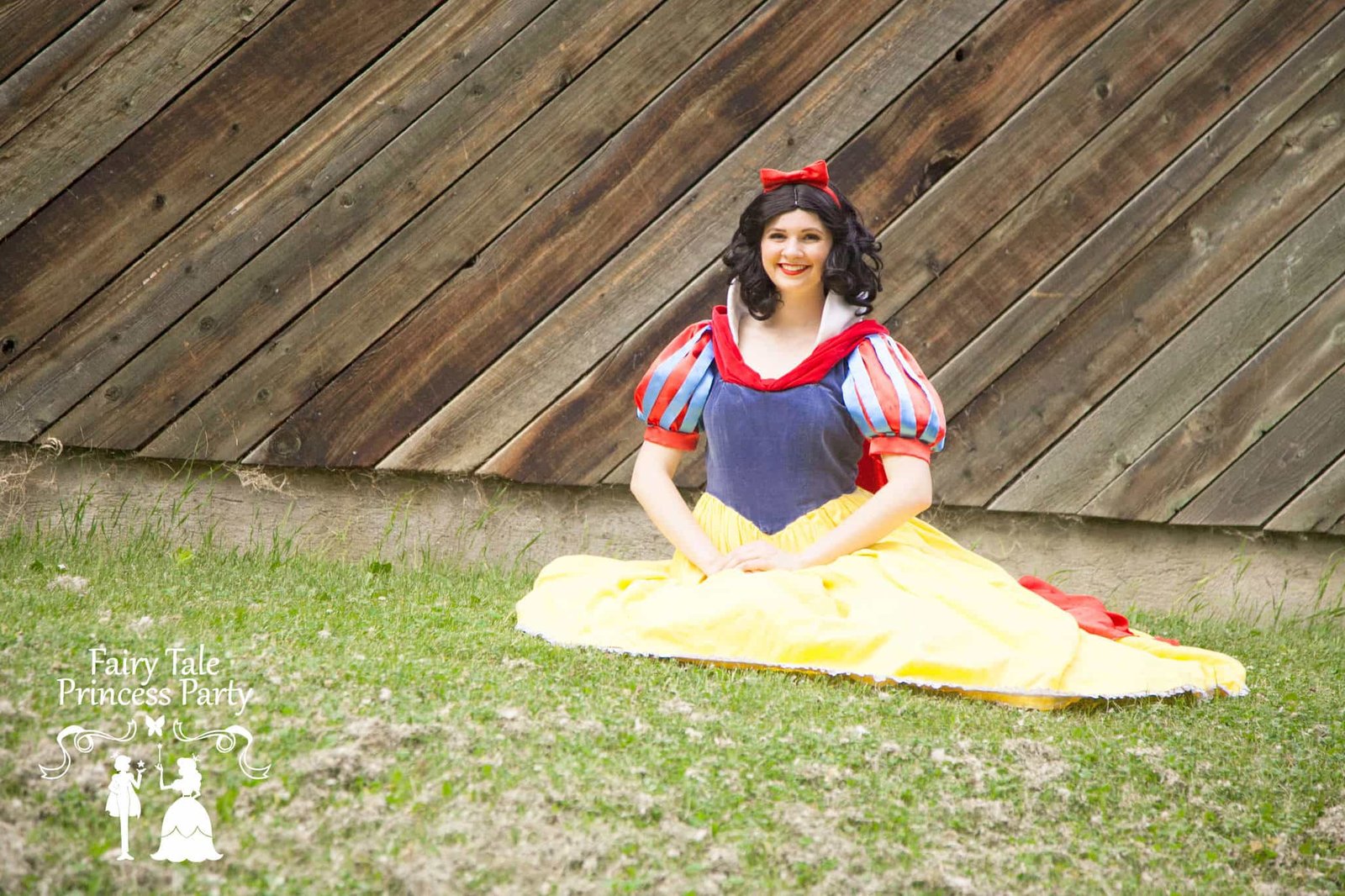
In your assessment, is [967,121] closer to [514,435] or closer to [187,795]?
[514,435]

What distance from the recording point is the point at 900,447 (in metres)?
2.72

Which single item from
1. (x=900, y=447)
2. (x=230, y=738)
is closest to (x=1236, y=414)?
(x=900, y=447)

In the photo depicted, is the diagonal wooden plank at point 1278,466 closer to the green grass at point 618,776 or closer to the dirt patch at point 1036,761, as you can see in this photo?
the green grass at point 618,776

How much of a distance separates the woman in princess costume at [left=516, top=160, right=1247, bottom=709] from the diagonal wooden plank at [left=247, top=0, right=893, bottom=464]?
66 centimetres

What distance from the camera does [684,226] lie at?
356 centimetres

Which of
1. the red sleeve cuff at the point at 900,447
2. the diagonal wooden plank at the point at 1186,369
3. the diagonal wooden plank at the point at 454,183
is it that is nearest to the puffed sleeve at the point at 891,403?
the red sleeve cuff at the point at 900,447

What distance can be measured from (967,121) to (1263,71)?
96 cm

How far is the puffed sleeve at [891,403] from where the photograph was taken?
2715 mm

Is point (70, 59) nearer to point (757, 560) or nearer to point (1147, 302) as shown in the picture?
point (757, 560)

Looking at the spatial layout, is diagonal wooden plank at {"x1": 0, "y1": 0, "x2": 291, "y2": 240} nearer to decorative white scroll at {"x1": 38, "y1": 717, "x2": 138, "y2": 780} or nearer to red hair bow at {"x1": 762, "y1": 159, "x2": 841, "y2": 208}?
red hair bow at {"x1": 762, "y1": 159, "x2": 841, "y2": 208}

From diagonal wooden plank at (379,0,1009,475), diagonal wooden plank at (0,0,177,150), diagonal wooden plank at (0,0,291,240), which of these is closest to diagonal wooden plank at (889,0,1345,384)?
diagonal wooden plank at (379,0,1009,475)

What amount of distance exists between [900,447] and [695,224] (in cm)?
117

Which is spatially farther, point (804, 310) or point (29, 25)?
point (29, 25)

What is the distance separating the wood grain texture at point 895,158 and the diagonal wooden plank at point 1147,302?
24.1 inches
